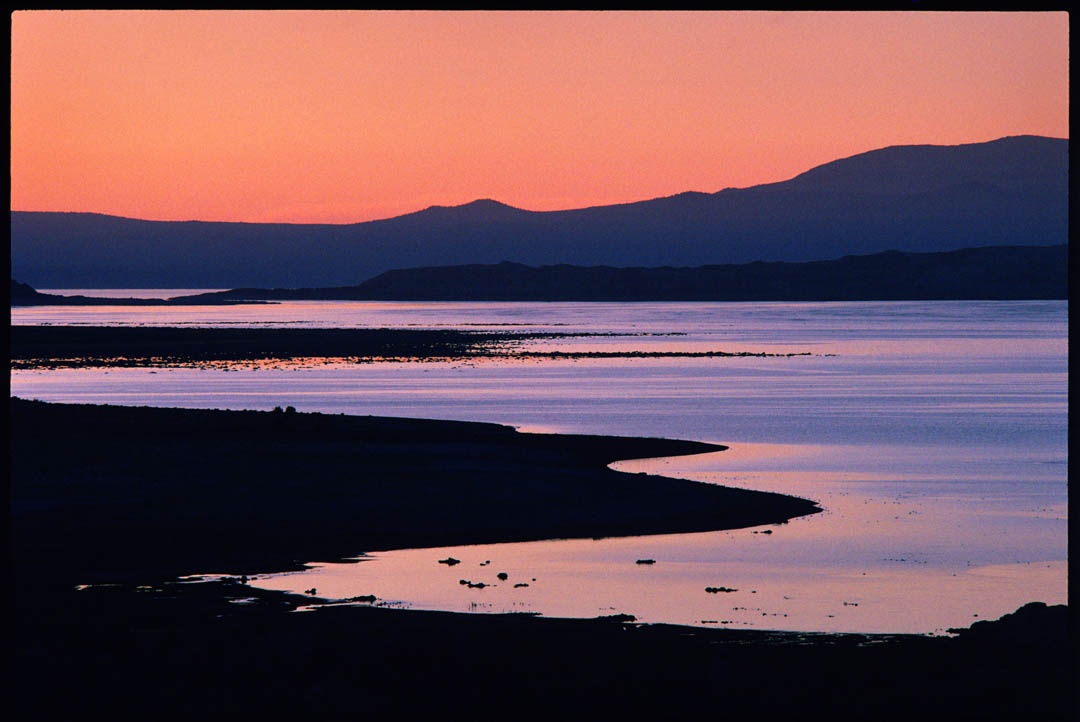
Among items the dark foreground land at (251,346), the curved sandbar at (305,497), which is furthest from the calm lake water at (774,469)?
the dark foreground land at (251,346)

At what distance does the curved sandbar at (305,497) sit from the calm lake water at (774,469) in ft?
3.15

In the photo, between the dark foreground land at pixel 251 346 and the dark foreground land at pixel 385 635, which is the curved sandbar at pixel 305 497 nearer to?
Result: the dark foreground land at pixel 385 635

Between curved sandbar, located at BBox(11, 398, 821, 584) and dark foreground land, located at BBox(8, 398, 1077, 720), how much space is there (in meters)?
0.07

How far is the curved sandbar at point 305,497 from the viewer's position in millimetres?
16794

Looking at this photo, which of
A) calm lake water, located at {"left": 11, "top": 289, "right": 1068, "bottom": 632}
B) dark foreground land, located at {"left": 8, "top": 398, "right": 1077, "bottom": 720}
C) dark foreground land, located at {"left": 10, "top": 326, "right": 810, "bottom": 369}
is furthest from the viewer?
dark foreground land, located at {"left": 10, "top": 326, "right": 810, "bottom": 369}

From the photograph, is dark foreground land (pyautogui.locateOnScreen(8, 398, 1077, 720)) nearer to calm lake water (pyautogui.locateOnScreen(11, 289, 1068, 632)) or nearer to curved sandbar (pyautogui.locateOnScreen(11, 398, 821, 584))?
curved sandbar (pyautogui.locateOnScreen(11, 398, 821, 584))

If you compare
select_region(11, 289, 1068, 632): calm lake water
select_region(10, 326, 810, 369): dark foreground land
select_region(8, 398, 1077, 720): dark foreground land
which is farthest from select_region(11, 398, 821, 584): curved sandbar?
select_region(10, 326, 810, 369): dark foreground land

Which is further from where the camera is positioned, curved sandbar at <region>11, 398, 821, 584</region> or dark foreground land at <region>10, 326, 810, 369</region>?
dark foreground land at <region>10, 326, 810, 369</region>

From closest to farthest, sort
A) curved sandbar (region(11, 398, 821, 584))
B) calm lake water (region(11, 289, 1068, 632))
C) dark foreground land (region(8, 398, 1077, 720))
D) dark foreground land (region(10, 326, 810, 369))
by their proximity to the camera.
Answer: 1. dark foreground land (region(8, 398, 1077, 720))
2. calm lake water (region(11, 289, 1068, 632))
3. curved sandbar (region(11, 398, 821, 584))
4. dark foreground land (region(10, 326, 810, 369))

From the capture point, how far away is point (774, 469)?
25.9m

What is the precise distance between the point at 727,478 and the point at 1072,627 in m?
19.1

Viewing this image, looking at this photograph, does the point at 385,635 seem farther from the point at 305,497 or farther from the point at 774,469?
the point at 774,469

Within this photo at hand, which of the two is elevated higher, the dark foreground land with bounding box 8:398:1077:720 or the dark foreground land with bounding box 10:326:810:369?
the dark foreground land with bounding box 8:398:1077:720

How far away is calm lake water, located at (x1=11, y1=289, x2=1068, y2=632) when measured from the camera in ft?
47.8
